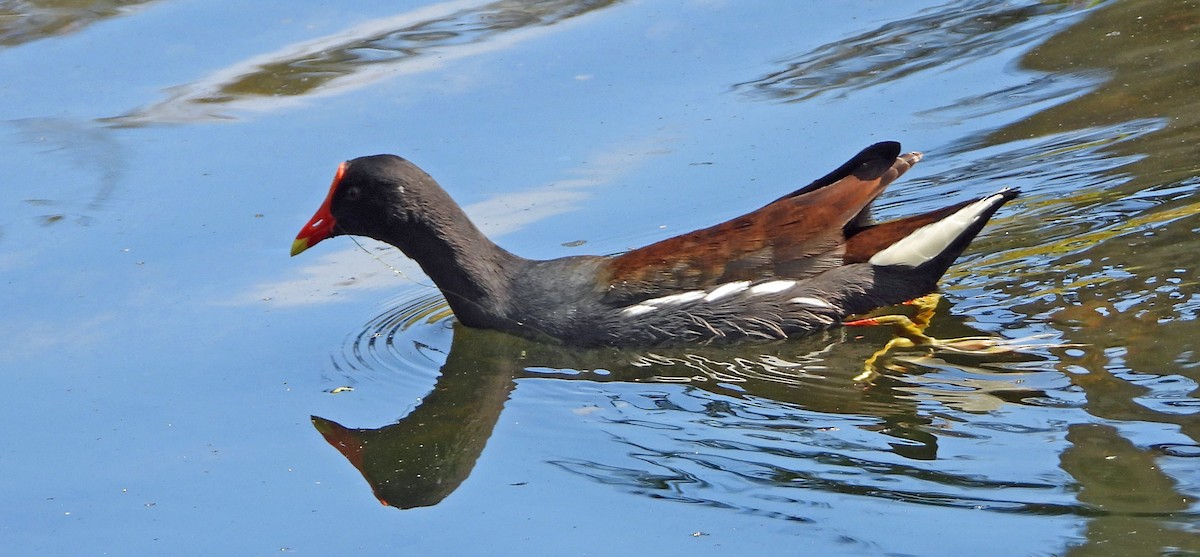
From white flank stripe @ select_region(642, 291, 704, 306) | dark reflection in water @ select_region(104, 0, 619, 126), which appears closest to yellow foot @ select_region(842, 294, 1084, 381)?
white flank stripe @ select_region(642, 291, 704, 306)

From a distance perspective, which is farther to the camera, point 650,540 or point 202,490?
point 202,490

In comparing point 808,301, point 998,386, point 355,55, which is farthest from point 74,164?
point 998,386

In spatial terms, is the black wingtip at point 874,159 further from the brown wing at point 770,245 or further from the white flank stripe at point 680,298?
the white flank stripe at point 680,298

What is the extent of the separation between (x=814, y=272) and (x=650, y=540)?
1.59m

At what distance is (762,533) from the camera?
3629 mm

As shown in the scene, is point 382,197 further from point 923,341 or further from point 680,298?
point 923,341

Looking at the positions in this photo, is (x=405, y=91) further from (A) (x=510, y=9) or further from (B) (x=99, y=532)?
(B) (x=99, y=532)

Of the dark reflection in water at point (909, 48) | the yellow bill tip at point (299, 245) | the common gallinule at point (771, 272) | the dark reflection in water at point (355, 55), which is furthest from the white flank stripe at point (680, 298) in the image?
the dark reflection in water at point (355, 55)

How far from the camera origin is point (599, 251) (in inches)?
225

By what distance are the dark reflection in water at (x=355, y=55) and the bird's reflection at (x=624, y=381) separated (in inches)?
85.5

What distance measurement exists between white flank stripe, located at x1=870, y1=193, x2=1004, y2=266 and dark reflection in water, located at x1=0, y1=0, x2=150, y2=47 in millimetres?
4673

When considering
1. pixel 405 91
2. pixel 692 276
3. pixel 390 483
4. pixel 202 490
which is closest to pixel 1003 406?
pixel 692 276

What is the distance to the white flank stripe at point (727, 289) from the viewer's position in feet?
16.3

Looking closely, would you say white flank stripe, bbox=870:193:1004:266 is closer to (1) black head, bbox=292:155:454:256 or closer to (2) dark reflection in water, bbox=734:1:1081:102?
(1) black head, bbox=292:155:454:256
